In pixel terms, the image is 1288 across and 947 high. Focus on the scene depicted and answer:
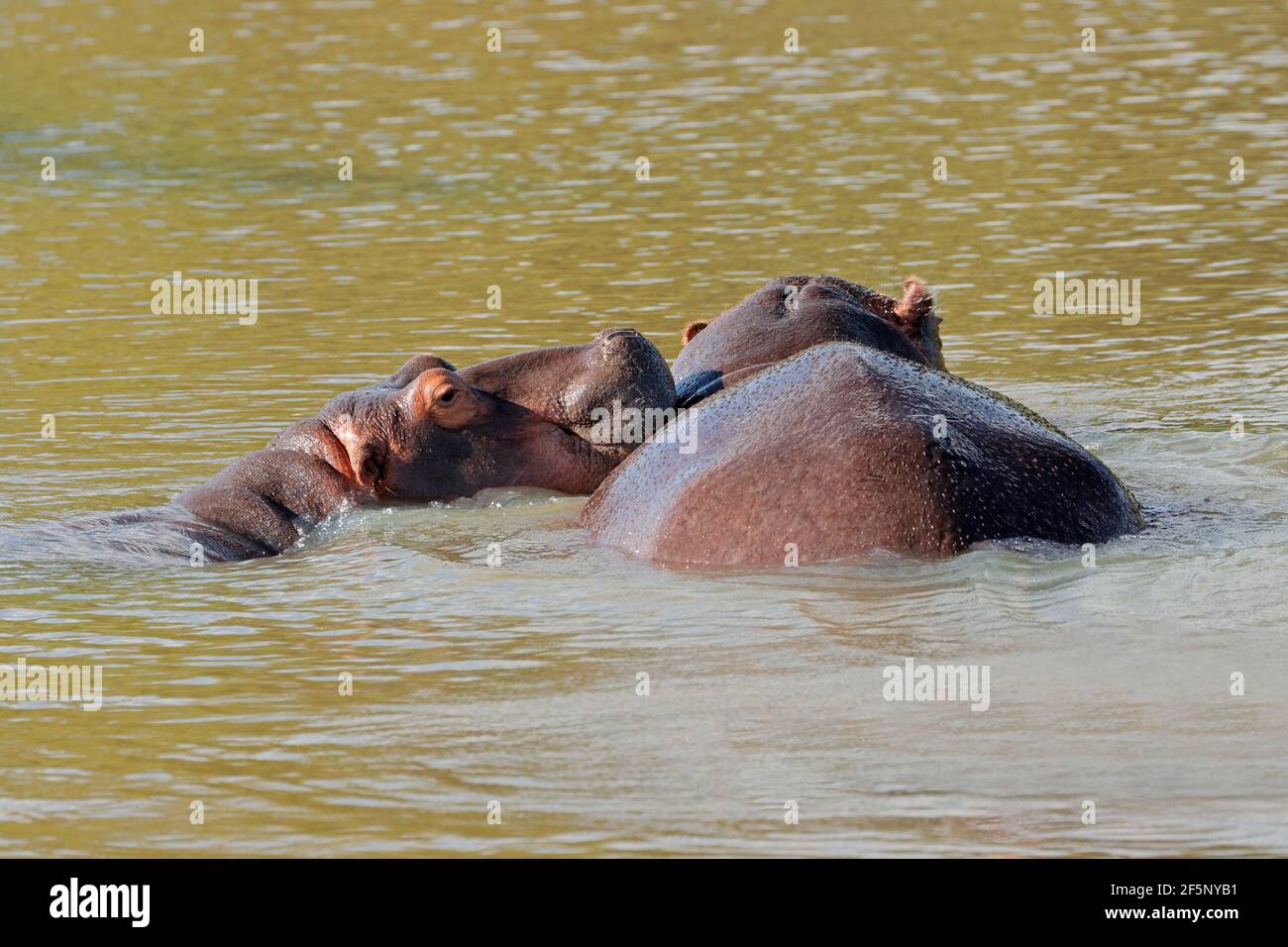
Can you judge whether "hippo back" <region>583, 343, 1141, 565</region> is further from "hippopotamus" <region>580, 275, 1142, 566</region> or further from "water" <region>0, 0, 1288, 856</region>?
"water" <region>0, 0, 1288, 856</region>

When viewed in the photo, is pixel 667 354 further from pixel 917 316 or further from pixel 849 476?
pixel 849 476

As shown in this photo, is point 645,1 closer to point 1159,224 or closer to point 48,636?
point 1159,224

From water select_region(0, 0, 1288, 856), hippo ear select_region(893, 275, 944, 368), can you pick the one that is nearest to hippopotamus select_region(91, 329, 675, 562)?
water select_region(0, 0, 1288, 856)

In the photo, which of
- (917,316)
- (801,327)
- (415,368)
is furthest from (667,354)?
(415,368)

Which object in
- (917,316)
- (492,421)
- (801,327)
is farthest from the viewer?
(917,316)

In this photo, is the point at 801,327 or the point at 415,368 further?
the point at 801,327

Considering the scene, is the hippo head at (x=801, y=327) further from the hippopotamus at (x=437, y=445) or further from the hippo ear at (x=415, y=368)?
the hippo ear at (x=415, y=368)

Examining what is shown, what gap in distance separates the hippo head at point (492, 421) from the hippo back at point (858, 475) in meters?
0.60

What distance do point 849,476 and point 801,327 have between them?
2374 mm

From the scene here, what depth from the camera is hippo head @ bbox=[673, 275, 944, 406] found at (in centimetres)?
805

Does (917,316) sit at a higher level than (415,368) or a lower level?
higher

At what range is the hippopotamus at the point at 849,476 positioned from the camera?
19.1 ft

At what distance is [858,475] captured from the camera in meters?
5.85
